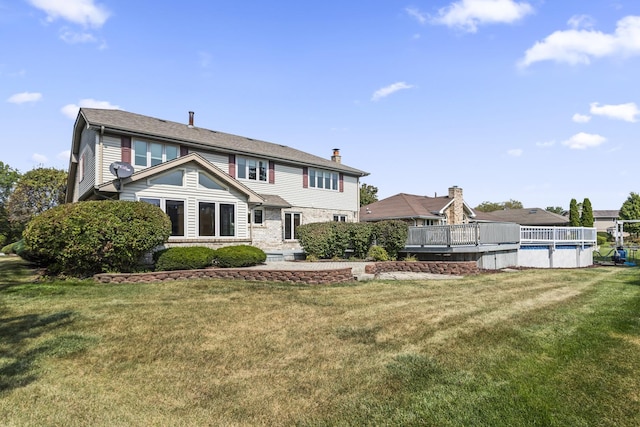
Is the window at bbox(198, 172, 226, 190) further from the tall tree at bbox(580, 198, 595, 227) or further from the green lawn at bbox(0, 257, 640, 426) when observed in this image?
the tall tree at bbox(580, 198, 595, 227)

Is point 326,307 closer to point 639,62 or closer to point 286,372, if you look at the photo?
point 286,372

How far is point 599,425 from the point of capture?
3.30 m

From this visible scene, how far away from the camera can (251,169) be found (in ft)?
68.7

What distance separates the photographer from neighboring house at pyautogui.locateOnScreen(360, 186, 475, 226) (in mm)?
28953

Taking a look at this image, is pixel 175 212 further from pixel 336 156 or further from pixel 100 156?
pixel 336 156

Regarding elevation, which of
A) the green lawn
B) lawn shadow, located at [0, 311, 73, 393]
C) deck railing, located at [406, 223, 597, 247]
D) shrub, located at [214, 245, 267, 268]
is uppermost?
deck railing, located at [406, 223, 597, 247]

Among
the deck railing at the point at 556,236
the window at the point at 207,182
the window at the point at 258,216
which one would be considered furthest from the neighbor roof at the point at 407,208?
the window at the point at 207,182

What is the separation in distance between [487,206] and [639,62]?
243ft

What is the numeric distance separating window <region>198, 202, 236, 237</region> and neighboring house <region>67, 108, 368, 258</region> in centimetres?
4

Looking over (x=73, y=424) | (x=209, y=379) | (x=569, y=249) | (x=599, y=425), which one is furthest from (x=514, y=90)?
(x=73, y=424)

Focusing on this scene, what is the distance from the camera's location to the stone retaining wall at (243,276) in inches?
424

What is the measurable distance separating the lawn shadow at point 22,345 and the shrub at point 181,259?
4.78 metres

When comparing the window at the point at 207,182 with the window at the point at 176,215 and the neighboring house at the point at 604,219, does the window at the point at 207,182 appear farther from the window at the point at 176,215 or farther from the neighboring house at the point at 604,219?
the neighboring house at the point at 604,219

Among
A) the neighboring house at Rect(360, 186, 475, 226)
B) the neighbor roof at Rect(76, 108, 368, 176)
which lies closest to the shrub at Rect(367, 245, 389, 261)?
the neighbor roof at Rect(76, 108, 368, 176)
